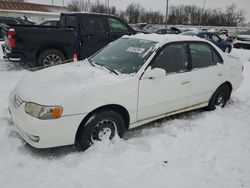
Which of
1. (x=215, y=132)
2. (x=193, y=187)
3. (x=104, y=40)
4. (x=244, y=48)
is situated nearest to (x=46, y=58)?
(x=104, y=40)

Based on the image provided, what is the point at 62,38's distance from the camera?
785 cm

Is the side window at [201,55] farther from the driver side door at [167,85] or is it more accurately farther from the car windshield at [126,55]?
the car windshield at [126,55]

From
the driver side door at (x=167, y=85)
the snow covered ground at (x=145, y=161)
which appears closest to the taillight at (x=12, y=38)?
the snow covered ground at (x=145, y=161)

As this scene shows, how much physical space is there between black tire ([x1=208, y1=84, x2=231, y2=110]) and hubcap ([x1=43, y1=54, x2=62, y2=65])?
16.5ft

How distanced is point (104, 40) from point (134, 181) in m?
6.39

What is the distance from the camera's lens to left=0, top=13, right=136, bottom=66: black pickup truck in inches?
287

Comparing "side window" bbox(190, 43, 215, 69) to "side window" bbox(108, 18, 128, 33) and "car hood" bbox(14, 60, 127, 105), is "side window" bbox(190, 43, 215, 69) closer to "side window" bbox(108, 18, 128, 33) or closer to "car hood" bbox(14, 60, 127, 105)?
"car hood" bbox(14, 60, 127, 105)

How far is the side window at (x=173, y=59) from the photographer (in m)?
3.96

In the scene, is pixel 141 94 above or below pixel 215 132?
above

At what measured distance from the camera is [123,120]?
3.64 meters

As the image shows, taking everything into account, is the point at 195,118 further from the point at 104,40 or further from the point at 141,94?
the point at 104,40

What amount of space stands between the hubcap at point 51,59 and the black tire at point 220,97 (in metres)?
5.02

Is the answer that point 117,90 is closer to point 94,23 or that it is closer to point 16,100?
point 16,100

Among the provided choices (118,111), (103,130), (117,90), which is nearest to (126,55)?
(117,90)
